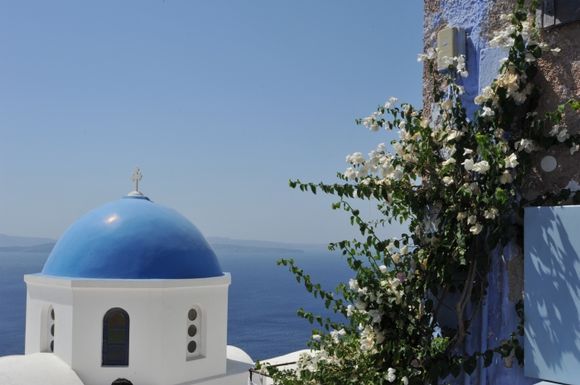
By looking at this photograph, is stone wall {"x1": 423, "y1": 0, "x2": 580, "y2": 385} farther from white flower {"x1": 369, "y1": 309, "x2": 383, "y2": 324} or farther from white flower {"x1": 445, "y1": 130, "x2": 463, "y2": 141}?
white flower {"x1": 369, "y1": 309, "x2": 383, "y2": 324}

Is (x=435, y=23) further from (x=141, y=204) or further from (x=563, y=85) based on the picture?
(x=141, y=204)

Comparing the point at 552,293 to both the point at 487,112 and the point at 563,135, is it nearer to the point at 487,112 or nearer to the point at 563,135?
the point at 563,135

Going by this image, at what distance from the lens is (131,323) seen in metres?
9.03

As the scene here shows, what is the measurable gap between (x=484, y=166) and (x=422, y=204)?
1.63 feet

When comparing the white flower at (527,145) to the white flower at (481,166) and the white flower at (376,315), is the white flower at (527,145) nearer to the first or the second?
the white flower at (481,166)

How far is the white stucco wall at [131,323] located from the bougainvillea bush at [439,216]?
5982 millimetres

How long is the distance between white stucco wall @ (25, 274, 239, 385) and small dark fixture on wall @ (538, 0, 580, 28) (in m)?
7.21

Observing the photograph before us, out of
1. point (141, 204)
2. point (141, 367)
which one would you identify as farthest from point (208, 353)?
point (141, 204)

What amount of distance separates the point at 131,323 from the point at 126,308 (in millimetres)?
241

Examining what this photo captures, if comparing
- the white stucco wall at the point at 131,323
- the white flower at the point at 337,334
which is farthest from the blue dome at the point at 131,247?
the white flower at the point at 337,334

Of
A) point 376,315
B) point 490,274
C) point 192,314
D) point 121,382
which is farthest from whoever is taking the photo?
point 192,314

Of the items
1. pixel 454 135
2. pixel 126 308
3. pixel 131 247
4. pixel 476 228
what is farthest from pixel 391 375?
pixel 131 247

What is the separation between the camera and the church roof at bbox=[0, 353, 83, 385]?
813cm

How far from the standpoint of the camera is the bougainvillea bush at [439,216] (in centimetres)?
283
